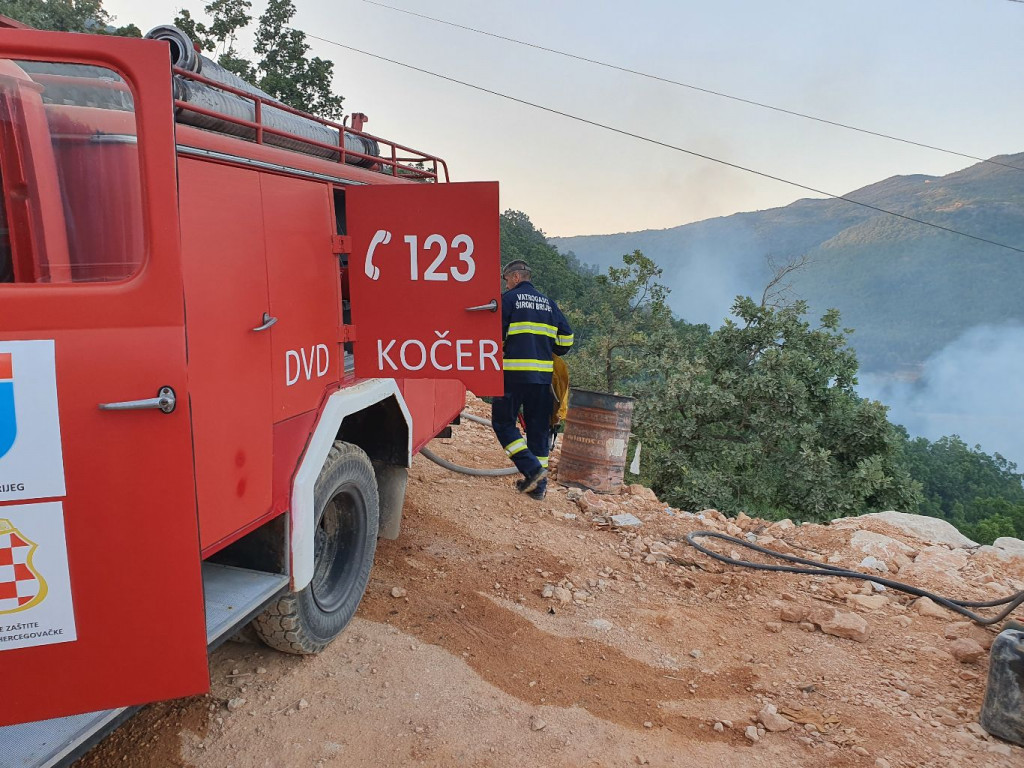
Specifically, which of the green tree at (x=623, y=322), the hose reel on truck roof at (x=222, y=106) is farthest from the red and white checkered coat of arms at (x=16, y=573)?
the green tree at (x=623, y=322)

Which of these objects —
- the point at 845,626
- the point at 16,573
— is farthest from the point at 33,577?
the point at 845,626

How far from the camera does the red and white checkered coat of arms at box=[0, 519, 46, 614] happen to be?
4.96 ft

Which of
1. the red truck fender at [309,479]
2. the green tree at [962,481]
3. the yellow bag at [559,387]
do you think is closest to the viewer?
the red truck fender at [309,479]

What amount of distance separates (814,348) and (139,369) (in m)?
13.1

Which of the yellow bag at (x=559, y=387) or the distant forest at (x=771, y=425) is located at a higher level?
the yellow bag at (x=559, y=387)

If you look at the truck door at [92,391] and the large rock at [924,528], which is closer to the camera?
the truck door at [92,391]

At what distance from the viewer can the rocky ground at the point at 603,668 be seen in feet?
8.34

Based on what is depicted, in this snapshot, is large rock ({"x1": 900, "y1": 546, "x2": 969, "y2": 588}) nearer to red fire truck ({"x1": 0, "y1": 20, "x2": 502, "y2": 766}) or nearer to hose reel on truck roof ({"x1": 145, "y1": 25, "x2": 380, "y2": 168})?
red fire truck ({"x1": 0, "y1": 20, "x2": 502, "y2": 766})

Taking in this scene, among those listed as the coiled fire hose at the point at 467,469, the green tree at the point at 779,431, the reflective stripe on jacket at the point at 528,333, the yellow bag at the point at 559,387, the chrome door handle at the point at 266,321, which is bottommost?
the green tree at the point at 779,431

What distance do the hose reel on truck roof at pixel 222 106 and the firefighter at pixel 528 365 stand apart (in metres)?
1.83

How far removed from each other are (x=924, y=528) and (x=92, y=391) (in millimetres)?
6336

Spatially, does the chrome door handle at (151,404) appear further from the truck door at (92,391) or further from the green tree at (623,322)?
the green tree at (623,322)

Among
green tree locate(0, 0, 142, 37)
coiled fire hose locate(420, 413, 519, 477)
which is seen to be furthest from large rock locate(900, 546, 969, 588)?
green tree locate(0, 0, 142, 37)

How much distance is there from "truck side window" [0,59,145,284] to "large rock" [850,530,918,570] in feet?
15.9
